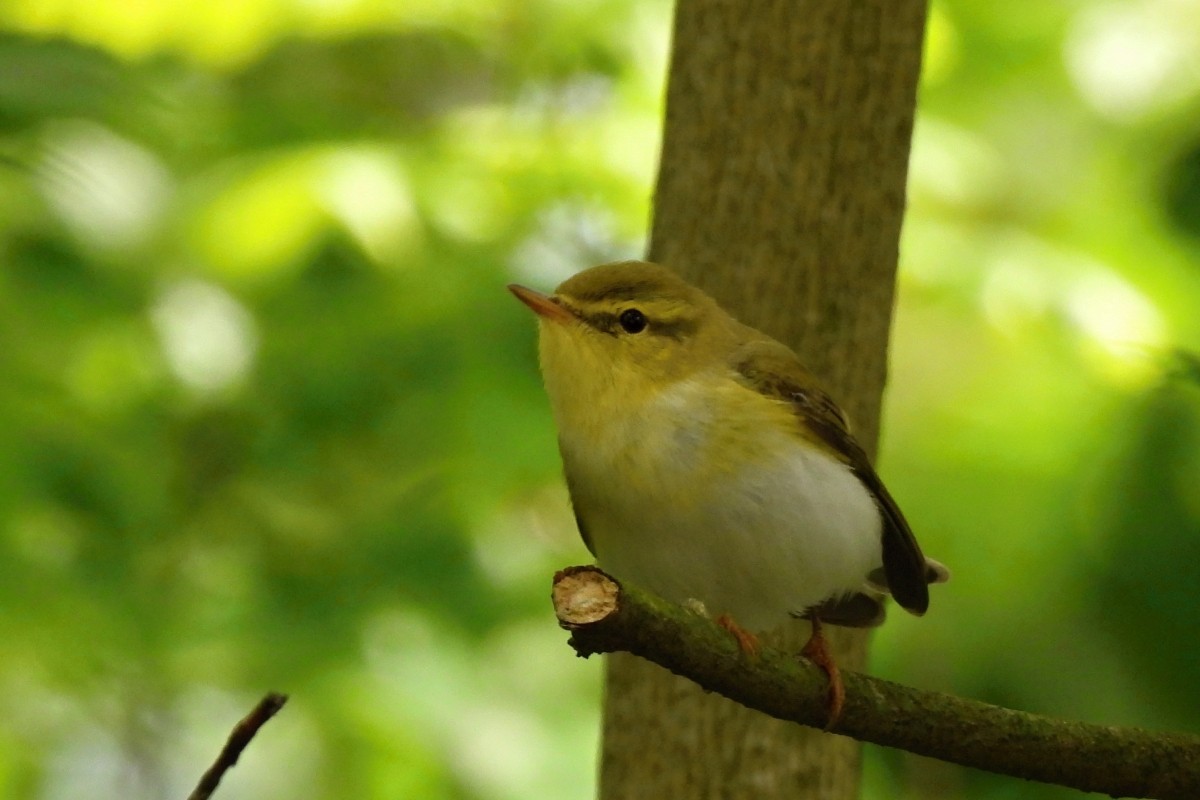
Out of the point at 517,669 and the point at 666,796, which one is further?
the point at 517,669

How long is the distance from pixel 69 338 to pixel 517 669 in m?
1.87

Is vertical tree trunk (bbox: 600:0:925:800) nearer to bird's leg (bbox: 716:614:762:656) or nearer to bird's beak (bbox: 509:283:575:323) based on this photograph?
bird's beak (bbox: 509:283:575:323)

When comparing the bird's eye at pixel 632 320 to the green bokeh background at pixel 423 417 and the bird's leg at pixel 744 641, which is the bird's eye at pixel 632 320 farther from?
the green bokeh background at pixel 423 417

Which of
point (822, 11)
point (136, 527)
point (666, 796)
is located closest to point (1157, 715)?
point (666, 796)

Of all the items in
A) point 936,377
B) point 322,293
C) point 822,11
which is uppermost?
point 822,11

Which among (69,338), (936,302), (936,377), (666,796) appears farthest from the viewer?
(936,377)

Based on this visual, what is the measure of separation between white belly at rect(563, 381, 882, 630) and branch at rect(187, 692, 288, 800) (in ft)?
4.07

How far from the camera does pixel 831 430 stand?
3.38m

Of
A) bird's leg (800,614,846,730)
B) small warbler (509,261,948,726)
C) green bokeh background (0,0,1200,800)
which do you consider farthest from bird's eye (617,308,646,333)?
green bokeh background (0,0,1200,800)

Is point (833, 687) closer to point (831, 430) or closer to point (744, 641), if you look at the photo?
point (744, 641)

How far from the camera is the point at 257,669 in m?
4.71

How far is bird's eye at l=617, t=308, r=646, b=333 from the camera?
3305 millimetres

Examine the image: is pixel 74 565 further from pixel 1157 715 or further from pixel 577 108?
pixel 1157 715

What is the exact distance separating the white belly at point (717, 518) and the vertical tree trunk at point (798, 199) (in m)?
0.42
